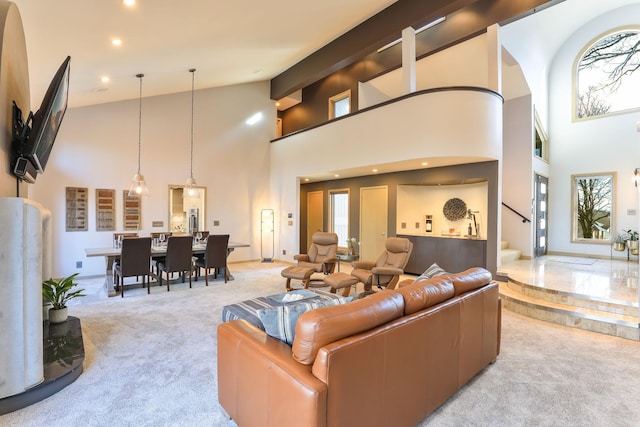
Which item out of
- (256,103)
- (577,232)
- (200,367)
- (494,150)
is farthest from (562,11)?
(200,367)

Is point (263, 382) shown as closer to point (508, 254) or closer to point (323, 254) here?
point (323, 254)

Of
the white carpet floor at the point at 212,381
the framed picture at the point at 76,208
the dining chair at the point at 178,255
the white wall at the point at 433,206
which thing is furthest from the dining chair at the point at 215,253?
the white wall at the point at 433,206

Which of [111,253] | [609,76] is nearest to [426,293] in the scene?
[111,253]

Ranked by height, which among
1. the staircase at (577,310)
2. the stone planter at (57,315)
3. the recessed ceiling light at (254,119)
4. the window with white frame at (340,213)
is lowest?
the staircase at (577,310)

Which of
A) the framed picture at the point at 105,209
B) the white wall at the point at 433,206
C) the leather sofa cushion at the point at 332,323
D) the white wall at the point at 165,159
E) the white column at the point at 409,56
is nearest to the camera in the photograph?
the leather sofa cushion at the point at 332,323

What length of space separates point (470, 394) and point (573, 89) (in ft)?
29.8

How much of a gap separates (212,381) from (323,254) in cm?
379

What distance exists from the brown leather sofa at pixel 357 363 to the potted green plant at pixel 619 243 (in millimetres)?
7467

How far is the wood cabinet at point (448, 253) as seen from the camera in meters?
5.86

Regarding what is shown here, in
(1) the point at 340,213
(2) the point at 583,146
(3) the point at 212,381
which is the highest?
(2) the point at 583,146

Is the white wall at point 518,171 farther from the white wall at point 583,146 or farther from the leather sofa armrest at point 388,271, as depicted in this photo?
the leather sofa armrest at point 388,271

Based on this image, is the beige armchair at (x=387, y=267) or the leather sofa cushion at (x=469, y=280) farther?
the beige armchair at (x=387, y=267)

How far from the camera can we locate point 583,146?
7.98 m

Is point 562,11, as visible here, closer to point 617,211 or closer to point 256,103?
point 617,211
